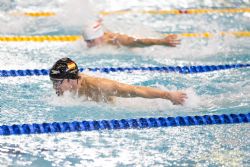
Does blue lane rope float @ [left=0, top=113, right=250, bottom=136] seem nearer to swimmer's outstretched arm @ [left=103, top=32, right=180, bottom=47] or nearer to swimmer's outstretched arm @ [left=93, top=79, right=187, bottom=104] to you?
swimmer's outstretched arm @ [left=93, top=79, right=187, bottom=104]

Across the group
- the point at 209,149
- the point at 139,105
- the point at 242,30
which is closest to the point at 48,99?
the point at 139,105

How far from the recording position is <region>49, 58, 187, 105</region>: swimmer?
4.20 metres

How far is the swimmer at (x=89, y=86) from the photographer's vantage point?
13.8ft

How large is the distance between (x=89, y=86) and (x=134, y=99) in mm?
382

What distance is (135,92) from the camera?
420cm

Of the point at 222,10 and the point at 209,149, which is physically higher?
the point at 209,149

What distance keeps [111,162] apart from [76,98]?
921 millimetres

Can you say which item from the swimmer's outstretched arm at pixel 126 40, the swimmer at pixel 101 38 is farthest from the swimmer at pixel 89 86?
the swimmer at pixel 101 38

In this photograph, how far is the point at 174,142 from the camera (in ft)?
13.0

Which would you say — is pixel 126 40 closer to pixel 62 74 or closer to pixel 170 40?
pixel 170 40

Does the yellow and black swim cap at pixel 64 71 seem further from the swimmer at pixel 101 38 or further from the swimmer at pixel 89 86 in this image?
the swimmer at pixel 101 38

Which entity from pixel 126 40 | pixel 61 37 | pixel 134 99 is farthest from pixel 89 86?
pixel 61 37

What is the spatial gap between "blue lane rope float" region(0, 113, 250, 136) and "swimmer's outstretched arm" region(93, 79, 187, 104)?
0.58 feet

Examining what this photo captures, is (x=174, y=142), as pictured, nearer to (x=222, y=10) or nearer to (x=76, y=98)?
(x=76, y=98)
